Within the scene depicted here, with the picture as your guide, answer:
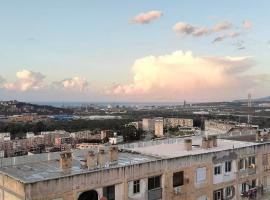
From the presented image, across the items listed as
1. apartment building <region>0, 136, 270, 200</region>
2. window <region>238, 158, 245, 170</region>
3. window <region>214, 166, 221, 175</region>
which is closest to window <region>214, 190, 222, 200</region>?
apartment building <region>0, 136, 270, 200</region>

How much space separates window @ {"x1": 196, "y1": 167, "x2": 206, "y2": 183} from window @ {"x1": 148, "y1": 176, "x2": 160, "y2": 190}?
3.15 metres

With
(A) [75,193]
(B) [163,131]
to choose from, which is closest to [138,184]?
(A) [75,193]

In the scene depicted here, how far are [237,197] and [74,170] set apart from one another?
503 inches

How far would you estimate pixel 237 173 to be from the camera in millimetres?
28031

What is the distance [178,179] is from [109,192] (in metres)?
5.02

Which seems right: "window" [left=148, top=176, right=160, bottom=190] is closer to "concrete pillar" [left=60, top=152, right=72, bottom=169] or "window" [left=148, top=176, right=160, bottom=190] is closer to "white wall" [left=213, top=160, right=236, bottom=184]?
"concrete pillar" [left=60, top=152, right=72, bottom=169]

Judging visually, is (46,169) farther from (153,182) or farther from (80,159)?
(153,182)

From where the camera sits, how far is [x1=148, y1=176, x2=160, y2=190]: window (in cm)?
2275

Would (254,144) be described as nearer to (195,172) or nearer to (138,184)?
(195,172)

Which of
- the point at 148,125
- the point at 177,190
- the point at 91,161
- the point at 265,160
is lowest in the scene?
the point at 148,125

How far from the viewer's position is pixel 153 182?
22.9 m

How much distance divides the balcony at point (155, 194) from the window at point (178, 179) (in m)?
1.21

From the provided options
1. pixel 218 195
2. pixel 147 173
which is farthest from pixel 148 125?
pixel 147 173

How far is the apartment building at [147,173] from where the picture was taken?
757 inches
